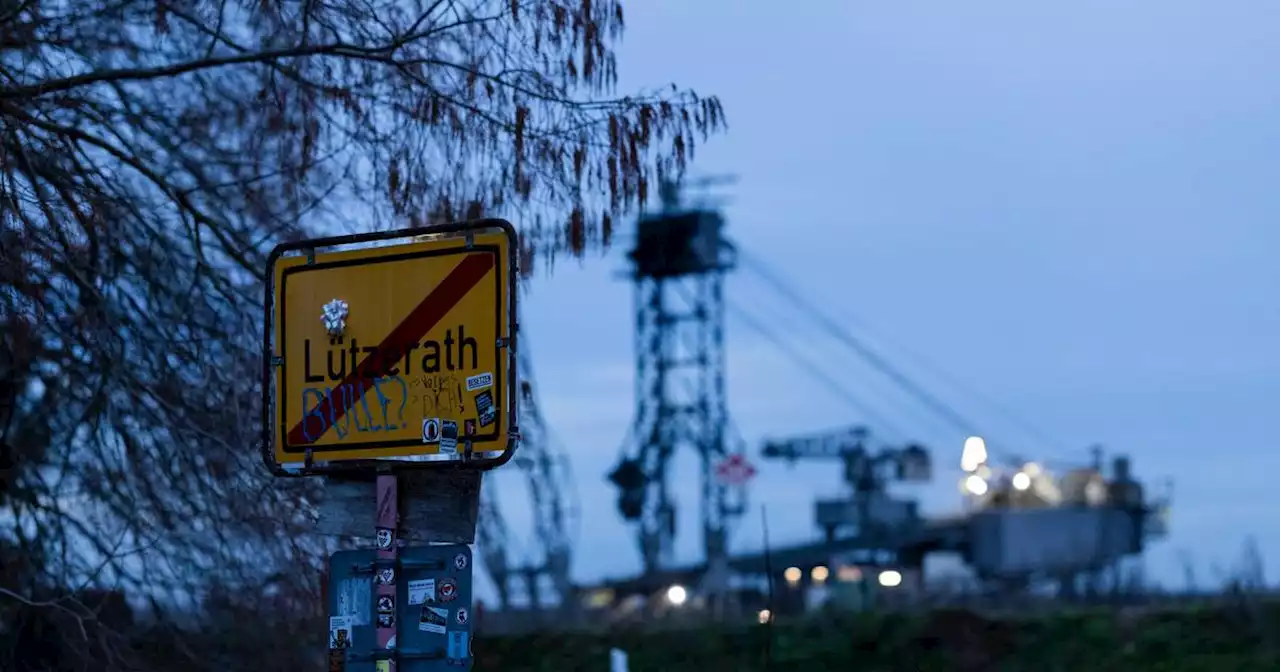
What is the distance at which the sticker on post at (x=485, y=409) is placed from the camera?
18.2 feet

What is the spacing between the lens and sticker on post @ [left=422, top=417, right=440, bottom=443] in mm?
5637

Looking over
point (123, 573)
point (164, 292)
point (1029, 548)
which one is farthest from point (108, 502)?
point (1029, 548)

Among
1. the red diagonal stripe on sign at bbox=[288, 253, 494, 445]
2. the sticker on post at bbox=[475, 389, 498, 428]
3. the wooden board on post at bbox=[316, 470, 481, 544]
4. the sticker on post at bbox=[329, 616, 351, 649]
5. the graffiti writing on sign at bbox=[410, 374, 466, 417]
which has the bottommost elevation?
the sticker on post at bbox=[329, 616, 351, 649]

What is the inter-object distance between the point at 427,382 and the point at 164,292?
5550 mm

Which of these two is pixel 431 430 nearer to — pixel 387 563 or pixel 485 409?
pixel 485 409

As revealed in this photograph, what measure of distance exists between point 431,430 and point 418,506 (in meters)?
0.32

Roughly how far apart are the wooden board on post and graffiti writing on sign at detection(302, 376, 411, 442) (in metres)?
0.18

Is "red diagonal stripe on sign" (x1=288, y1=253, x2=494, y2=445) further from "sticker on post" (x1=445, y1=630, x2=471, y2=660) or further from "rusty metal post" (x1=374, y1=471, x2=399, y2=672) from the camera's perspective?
"sticker on post" (x1=445, y1=630, x2=471, y2=660)

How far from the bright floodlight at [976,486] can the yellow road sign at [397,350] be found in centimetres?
4684

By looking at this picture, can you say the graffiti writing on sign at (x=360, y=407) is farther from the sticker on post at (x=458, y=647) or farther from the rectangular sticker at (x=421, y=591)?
the sticker on post at (x=458, y=647)

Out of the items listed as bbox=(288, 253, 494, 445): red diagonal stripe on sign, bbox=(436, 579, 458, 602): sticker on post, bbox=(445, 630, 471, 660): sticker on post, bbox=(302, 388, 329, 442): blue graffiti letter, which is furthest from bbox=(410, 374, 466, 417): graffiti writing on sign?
bbox=(445, 630, 471, 660): sticker on post

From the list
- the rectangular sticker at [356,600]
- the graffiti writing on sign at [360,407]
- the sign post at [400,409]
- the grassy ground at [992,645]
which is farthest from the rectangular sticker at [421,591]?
the grassy ground at [992,645]

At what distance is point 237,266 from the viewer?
11.0m

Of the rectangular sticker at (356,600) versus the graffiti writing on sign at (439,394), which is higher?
the graffiti writing on sign at (439,394)
